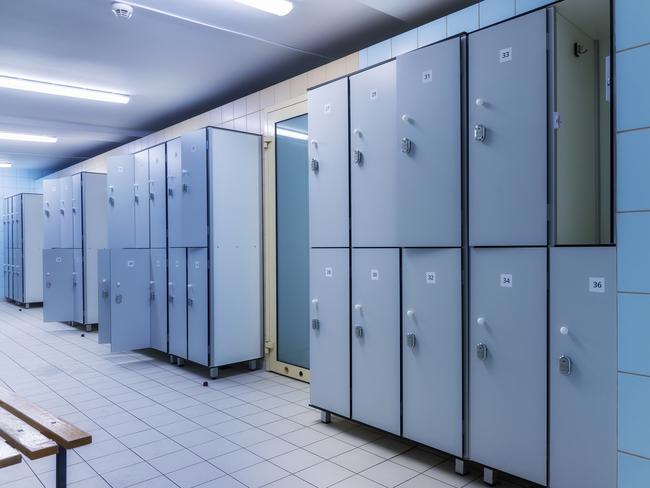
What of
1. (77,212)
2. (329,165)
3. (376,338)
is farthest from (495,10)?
(77,212)

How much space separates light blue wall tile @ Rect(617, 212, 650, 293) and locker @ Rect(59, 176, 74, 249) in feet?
25.4

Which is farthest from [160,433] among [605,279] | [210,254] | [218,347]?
[605,279]

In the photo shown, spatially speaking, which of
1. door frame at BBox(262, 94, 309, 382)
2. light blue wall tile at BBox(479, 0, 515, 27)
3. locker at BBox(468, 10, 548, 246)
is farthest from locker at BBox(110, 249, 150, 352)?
light blue wall tile at BBox(479, 0, 515, 27)

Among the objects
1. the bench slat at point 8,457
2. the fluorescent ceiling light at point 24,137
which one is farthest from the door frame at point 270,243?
the fluorescent ceiling light at point 24,137

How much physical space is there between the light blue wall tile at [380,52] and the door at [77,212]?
5547 millimetres

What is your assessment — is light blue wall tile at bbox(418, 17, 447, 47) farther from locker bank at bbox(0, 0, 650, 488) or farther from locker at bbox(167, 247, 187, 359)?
locker at bbox(167, 247, 187, 359)

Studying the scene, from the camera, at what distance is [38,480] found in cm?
277

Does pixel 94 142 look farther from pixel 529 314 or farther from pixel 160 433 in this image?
pixel 529 314

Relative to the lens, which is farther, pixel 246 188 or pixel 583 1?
pixel 246 188

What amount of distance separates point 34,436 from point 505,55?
107 inches

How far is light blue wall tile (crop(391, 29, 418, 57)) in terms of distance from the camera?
3422 mm

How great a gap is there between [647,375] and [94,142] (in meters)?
9.32

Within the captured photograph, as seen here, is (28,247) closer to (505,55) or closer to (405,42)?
(405,42)

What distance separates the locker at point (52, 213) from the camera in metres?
8.13
